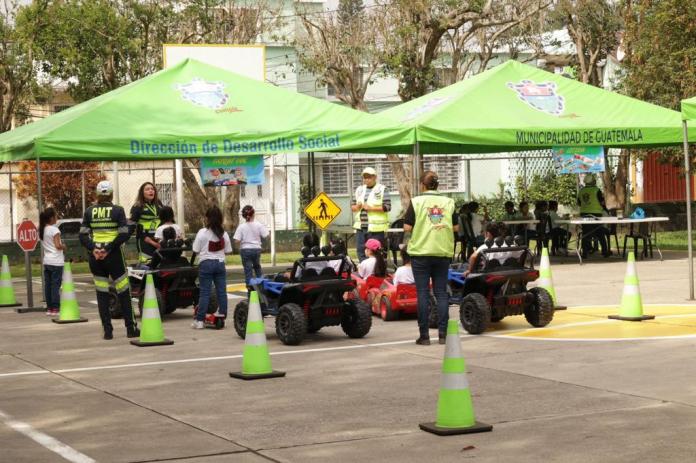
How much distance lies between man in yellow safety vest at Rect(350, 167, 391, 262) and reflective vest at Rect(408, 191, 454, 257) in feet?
23.7

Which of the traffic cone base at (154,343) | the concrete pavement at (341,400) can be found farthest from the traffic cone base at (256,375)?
the traffic cone base at (154,343)

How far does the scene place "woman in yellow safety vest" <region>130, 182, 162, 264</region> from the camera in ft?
58.1

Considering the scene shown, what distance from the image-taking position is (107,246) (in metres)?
14.8

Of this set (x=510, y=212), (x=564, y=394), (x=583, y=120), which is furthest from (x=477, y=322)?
(x=510, y=212)

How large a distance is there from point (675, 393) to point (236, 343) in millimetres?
5945

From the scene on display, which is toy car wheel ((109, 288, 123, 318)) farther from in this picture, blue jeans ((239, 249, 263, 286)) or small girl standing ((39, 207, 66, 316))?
blue jeans ((239, 249, 263, 286))

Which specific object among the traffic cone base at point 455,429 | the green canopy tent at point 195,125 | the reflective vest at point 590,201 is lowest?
the traffic cone base at point 455,429

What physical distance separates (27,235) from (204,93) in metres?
4.02

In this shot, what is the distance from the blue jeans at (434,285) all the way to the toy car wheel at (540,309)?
1.65 m

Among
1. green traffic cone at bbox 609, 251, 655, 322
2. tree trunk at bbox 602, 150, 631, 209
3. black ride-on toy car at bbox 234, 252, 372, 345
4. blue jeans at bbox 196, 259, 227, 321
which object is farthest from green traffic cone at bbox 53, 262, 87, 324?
tree trunk at bbox 602, 150, 631, 209

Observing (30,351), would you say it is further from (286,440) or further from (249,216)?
(286,440)

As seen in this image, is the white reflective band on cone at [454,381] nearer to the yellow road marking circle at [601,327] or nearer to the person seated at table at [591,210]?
the yellow road marking circle at [601,327]

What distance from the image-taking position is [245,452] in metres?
8.32

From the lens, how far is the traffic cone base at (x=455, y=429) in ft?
28.4
